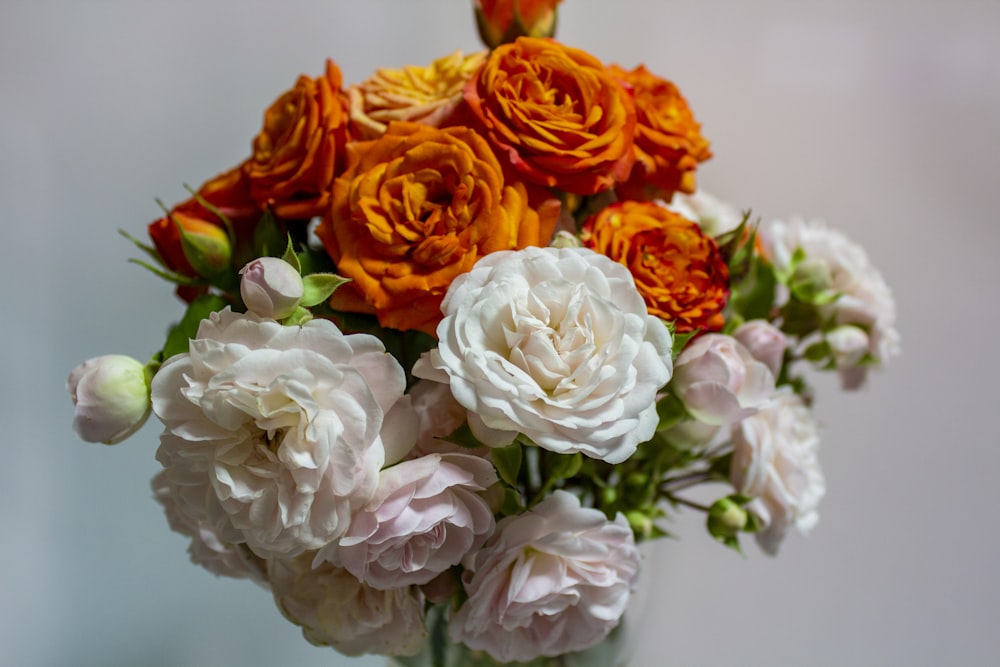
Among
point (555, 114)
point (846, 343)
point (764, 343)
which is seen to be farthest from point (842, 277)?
point (555, 114)

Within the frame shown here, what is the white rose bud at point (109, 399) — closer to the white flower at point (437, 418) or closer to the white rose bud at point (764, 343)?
the white flower at point (437, 418)

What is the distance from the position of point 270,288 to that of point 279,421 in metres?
0.07

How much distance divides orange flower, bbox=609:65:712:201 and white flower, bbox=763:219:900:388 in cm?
14

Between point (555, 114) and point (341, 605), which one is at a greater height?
point (555, 114)

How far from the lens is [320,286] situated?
1.65 feet

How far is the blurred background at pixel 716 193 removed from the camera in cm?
98

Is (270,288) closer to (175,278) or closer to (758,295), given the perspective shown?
(175,278)

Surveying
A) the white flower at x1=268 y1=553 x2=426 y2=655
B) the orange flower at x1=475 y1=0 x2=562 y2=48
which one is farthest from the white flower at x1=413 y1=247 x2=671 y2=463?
the orange flower at x1=475 y1=0 x2=562 y2=48

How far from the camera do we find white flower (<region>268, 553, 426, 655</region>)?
557 mm

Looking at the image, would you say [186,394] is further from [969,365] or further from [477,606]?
[969,365]

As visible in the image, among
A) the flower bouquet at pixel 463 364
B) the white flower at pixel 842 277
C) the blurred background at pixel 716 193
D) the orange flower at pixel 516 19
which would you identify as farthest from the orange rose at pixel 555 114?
the blurred background at pixel 716 193

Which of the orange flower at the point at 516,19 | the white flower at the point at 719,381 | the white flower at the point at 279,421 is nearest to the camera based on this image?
the white flower at the point at 279,421

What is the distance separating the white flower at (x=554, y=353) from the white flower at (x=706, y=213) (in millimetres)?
284

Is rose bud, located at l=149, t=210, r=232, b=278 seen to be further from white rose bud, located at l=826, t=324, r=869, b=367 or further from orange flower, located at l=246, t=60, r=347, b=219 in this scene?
white rose bud, located at l=826, t=324, r=869, b=367
